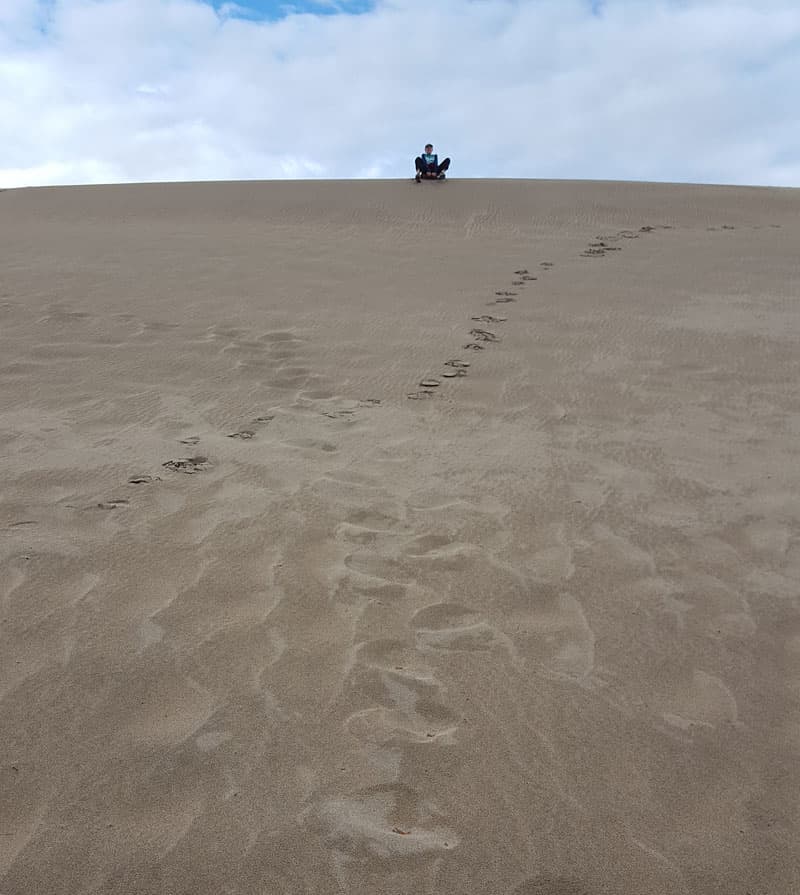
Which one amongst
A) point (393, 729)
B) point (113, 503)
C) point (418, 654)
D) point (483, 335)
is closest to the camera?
point (393, 729)

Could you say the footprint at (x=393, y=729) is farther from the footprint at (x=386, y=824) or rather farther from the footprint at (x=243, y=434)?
the footprint at (x=243, y=434)

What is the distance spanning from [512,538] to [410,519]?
1.22 feet

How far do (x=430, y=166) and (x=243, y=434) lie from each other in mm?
10764

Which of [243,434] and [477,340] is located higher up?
[477,340]

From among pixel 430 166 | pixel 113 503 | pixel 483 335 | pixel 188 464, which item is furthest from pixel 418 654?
pixel 430 166

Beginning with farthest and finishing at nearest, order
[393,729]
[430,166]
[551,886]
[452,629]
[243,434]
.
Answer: [430,166] < [243,434] < [452,629] < [393,729] < [551,886]

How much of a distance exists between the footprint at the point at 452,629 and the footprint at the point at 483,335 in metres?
3.25

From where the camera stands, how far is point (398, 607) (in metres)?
2.46

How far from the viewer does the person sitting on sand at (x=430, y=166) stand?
13539mm

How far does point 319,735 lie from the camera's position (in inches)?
77.4

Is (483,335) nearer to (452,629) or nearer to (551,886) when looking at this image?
(452,629)

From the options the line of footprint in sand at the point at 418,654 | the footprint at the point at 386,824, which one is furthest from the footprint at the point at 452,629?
the footprint at the point at 386,824

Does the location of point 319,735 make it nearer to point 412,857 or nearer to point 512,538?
point 412,857

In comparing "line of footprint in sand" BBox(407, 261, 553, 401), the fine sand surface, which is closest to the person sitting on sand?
"line of footprint in sand" BBox(407, 261, 553, 401)
